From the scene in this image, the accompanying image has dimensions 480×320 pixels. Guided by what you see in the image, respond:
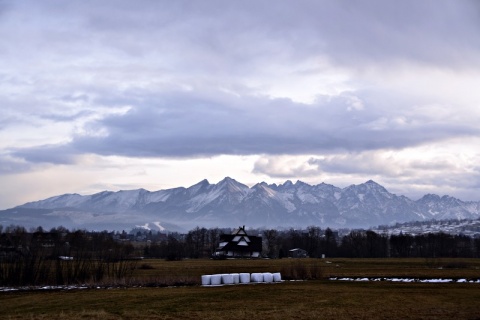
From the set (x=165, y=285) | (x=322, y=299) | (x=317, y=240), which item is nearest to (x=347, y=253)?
(x=317, y=240)

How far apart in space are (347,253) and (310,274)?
11810 cm

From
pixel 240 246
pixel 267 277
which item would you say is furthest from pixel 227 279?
pixel 240 246

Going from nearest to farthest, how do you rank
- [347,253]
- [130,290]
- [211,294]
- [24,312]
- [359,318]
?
[359,318], [24,312], [211,294], [130,290], [347,253]

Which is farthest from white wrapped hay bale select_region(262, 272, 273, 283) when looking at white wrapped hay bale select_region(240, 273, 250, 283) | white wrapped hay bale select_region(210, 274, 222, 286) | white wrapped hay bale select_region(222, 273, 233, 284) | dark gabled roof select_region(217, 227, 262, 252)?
dark gabled roof select_region(217, 227, 262, 252)

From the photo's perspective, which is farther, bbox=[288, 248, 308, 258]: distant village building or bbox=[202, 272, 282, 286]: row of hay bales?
bbox=[288, 248, 308, 258]: distant village building

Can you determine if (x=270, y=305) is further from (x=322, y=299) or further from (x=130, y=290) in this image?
(x=130, y=290)

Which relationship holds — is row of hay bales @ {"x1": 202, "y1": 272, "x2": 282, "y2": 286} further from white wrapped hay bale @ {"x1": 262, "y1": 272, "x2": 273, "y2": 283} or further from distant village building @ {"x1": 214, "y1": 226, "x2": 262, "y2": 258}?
distant village building @ {"x1": 214, "y1": 226, "x2": 262, "y2": 258}

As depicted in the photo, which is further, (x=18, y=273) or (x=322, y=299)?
Answer: (x=18, y=273)

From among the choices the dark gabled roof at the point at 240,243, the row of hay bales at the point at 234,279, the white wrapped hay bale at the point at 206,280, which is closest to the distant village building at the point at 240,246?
the dark gabled roof at the point at 240,243

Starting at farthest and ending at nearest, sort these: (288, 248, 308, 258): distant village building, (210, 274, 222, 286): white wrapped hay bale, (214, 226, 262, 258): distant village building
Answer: (288, 248, 308, 258): distant village building → (214, 226, 262, 258): distant village building → (210, 274, 222, 286): white wrapped hay bale

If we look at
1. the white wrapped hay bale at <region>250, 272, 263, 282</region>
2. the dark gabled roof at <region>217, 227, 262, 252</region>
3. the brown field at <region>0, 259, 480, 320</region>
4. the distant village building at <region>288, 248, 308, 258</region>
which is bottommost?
the distant village building at <region>288, 248, 308, 258</region>

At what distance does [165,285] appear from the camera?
57.2 meters

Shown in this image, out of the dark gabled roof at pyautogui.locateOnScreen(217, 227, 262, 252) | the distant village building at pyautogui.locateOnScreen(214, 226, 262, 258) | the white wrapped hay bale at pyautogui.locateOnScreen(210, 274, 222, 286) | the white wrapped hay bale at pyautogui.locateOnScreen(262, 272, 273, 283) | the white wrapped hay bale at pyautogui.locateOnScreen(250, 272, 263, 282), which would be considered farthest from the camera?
the dark gabled roof at pyautogui.locateOnScreen(217, 227, 262, 252)

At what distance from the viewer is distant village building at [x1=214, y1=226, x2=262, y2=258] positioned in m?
160
